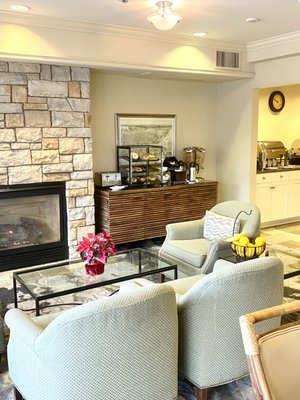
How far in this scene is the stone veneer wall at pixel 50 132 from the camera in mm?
4488

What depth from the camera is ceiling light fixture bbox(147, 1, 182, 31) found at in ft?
12.0

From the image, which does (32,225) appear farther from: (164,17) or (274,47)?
(274,47)

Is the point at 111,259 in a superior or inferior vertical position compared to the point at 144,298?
inferior

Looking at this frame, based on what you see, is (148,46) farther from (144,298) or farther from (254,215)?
(144,298)

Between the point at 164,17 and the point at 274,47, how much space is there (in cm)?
225

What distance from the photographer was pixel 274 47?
5.32m

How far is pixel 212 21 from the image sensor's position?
14.5ft

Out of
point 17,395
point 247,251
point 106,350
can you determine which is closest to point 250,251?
point 247,251

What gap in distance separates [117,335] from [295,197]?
5.78 metres

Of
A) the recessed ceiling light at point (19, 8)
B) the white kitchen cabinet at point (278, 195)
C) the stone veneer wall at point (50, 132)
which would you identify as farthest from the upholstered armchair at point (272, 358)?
the white kitchen cabinet at point (278, 195)

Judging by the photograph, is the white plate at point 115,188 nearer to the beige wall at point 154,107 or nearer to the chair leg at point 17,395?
the beige wall at point 154,107

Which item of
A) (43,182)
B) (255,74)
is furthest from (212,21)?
(43,182)

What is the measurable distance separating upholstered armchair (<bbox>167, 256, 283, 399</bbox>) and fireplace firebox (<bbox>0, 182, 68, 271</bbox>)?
302cm

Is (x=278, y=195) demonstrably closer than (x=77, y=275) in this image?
No
